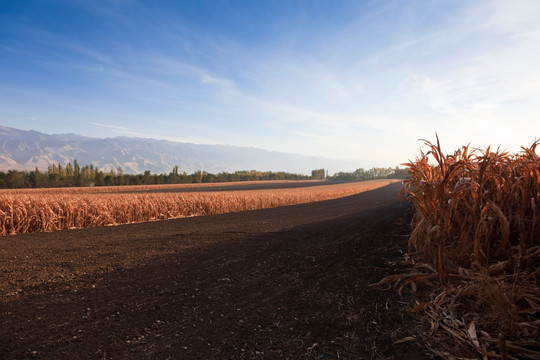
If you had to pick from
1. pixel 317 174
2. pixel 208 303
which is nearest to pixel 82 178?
pixel 208 303

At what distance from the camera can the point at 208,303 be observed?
361cm

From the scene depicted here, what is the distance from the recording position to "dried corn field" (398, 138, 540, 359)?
7.23 feet

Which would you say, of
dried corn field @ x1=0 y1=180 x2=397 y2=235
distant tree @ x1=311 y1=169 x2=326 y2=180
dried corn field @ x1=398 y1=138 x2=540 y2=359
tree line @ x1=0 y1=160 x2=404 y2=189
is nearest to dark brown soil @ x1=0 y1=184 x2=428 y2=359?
dried corn field @ x1=398 y1=138 x2=540 y2=359

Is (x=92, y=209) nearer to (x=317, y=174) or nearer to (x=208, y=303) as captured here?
(x=208, y=303)

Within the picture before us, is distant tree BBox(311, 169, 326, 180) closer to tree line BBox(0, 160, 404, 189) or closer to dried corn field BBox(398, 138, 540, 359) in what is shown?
tree line BBox(0, 160, 404, 189)

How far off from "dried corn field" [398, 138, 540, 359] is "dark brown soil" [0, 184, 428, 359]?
0.40 meters

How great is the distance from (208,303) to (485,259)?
136 inches

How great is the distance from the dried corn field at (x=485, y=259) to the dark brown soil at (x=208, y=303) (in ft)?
1.32

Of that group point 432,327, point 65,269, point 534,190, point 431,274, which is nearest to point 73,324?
point 65,269

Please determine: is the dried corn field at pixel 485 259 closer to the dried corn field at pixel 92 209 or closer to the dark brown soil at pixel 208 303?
the dark brown soil at pixel 208 303

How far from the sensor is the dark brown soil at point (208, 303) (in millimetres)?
2621

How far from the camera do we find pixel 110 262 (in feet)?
18.2

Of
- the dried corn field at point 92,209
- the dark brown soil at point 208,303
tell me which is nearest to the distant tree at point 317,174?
the dried corn field at point 92,209

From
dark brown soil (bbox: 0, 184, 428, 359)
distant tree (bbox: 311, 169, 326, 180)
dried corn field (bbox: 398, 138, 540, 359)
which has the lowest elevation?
dark brown soil (bbox: 0, 184, 428, 359)
